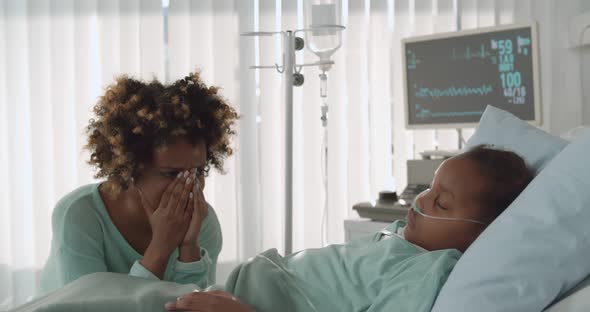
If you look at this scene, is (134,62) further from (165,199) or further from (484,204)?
(484,204)

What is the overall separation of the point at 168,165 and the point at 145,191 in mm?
109

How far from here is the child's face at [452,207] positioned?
1.41 m

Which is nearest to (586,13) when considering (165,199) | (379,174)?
(379,174)

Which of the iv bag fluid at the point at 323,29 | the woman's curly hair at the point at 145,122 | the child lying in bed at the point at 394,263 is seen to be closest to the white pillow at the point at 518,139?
the child lying in bed at the point at 394,263

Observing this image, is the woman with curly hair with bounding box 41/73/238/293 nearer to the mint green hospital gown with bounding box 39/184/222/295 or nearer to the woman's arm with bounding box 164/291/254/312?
the mint green hospital gown with bounding box 39/184/222/295

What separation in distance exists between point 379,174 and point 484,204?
2.15m

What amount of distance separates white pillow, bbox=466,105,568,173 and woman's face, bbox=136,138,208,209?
666 millimetres

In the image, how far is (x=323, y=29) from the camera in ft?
7.82

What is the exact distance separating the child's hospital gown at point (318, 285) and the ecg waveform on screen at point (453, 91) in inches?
53.3

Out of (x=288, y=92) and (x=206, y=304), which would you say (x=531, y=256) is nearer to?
(x=206, y=304)

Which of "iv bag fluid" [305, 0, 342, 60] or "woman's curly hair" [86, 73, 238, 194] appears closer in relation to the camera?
"woman's curly hair" [86, 73, 238, 194]

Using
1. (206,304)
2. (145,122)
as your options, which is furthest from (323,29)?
(206,304)

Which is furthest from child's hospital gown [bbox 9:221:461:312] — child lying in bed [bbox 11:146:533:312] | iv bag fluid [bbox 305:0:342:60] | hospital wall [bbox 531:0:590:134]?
hospital wall [bbox 531:0:590:134]

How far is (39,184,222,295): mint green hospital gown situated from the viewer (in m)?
1.68
